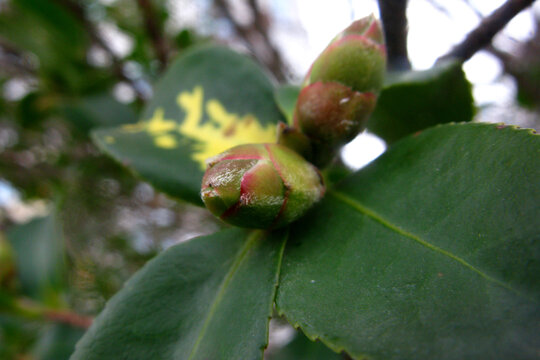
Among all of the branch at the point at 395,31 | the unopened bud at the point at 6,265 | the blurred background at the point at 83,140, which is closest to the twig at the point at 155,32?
A: the blurred background at the point at 83,140

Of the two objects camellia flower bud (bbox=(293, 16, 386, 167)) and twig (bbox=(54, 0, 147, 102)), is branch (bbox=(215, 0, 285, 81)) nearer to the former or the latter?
twig (bbox=(54, 0, 147, 102))

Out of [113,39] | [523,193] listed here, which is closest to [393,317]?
[523,193]

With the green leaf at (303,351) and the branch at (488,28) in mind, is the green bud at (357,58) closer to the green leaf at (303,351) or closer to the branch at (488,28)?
the branch at (488,28)

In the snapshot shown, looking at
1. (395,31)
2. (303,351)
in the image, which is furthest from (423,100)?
(303,351)

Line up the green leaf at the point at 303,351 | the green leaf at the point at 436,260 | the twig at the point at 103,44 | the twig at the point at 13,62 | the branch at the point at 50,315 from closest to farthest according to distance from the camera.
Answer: the green leaf at the point at 436,260
the green leaf at the point at 303,351
the branch at the point at 50,315
the twig at the point at 103,44
the twig at the point at 13,62

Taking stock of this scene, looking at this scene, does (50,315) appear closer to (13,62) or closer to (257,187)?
(257,187)

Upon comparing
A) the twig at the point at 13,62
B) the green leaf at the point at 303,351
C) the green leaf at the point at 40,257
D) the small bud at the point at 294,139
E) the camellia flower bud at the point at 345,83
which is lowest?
the green leaf at the point at 303,351

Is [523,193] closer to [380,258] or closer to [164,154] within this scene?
[380,258]
